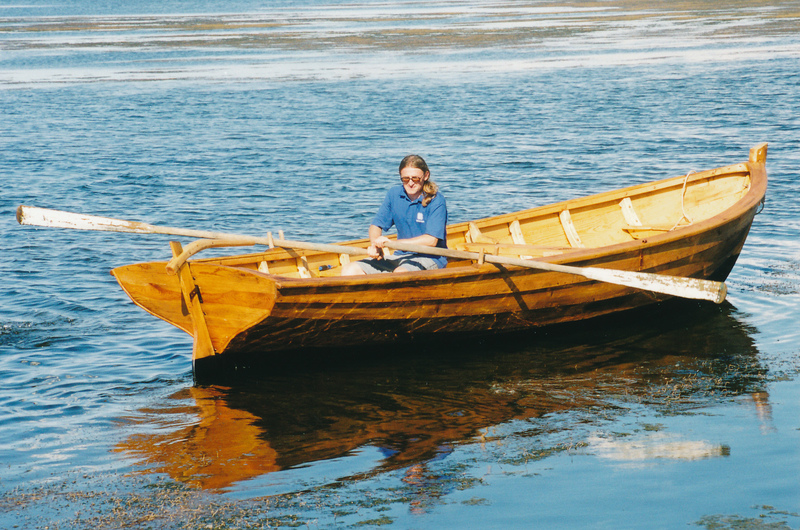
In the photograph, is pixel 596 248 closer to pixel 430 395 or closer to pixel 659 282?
pixel 659 282

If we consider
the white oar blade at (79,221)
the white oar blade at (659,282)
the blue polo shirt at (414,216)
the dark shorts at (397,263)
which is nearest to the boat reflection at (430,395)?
the white oar blade at (659,282)

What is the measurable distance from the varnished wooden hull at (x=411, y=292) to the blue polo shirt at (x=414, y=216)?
0.43m

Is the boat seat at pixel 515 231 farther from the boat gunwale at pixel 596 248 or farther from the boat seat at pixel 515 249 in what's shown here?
the boat seat at pixel 515 249

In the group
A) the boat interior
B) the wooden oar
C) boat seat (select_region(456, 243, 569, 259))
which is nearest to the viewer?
Answer: the wooden oar

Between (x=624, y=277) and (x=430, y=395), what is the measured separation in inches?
80.6

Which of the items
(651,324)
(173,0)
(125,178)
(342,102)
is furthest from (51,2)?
(651,324)

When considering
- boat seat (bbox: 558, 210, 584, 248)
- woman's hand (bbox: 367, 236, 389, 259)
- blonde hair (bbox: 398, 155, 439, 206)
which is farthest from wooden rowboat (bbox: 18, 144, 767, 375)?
blonde hair (bbox: 398, 155, 439, 206)

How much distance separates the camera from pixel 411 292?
292 inches

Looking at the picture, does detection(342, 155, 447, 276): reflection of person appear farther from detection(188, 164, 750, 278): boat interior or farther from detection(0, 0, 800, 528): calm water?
detection(188, 164, 750, 278): boat interior

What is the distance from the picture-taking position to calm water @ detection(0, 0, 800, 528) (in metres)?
5.32

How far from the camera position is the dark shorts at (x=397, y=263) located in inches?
313

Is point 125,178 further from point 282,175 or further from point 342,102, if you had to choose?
point 342,102

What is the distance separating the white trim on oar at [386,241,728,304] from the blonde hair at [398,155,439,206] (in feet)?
1.80

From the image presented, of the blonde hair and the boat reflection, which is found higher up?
the blonde hair
